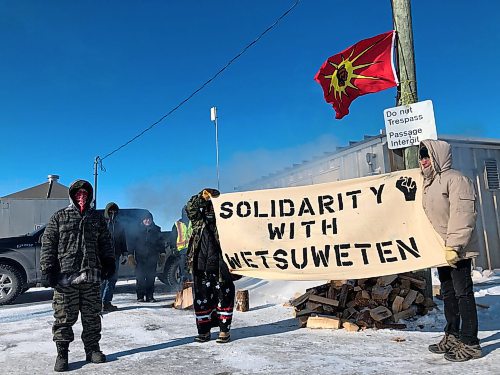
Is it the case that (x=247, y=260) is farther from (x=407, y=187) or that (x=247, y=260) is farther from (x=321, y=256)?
(x=407, y=187)

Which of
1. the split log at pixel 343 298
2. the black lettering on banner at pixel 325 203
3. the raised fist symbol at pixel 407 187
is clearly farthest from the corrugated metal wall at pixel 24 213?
the raised fist symbol at pixel 407 187

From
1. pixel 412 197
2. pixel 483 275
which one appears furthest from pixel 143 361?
pixel 483 275

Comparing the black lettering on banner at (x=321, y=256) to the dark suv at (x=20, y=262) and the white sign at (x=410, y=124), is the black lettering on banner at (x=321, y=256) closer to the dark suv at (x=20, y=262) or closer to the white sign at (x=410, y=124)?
the white sign at (x=410, y=124)

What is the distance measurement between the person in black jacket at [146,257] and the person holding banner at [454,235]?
18.0 feet

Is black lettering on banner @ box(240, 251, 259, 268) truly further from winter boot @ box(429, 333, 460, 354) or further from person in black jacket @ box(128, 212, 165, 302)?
person in black jacket @ box(128, 212, 165, 302)

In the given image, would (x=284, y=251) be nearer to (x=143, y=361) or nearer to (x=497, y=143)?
(x=143, y=361)

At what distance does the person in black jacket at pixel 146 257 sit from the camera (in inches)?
319

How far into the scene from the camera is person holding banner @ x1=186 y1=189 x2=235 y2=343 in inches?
190

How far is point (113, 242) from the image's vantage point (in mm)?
7355

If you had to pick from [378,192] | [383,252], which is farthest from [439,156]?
[383,252]

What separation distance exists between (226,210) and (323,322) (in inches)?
70.0

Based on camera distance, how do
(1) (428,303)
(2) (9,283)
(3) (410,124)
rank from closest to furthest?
(1) (428,303), (3) (410,124), (2) (9,283)

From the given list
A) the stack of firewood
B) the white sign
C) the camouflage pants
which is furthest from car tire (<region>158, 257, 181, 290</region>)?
the white sign

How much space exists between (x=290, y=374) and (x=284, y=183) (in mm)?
9500
